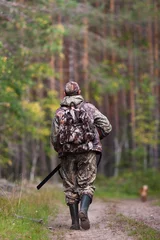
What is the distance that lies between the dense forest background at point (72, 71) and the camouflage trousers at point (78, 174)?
136 inches

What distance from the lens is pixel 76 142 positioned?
8711mm

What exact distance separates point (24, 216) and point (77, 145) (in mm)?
1425

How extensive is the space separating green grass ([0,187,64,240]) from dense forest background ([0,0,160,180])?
1794 millimetres

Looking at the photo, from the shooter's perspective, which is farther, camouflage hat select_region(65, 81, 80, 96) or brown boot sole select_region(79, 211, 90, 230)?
camouflage hat select_region(65, 81, 80, 96)

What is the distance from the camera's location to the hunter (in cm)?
874

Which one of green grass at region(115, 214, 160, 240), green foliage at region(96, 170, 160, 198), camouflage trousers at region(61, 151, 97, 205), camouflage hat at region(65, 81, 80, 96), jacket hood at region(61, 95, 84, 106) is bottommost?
green foliage at region(96, 170, 160, 198)

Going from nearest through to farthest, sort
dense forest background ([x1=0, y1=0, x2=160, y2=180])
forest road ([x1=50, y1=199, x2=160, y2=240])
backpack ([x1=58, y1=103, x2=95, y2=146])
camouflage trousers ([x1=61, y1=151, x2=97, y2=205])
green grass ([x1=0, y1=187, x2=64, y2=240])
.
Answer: green grass ([x1=0, y1=187, x2=64, y2=240]) < forest road ([x1=50, y1=199, x2=160, y2=240]) < backpack ([x1=58, y1=103, x2=95, y2=146]) < camouflage trousers ([x1=61, y1=151, x2=97, y2=205]) < dense forest background ([x1=0, y1=0, x2=160, y2=180])

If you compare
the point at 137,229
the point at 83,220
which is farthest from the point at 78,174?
the point at 137,229

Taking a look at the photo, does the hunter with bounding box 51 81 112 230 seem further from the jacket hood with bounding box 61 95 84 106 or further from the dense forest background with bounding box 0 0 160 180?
the dense forest background with bounding box 0 0 160 180

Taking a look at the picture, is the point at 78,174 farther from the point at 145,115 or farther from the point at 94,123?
the point at 145,115

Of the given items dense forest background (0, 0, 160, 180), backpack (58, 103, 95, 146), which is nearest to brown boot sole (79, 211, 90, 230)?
backpack (58, 103, 95, 146)

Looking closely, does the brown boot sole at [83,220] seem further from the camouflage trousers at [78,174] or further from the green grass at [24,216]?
the green grass at [24,216]

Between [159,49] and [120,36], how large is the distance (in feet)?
9.19

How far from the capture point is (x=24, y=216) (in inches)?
359
